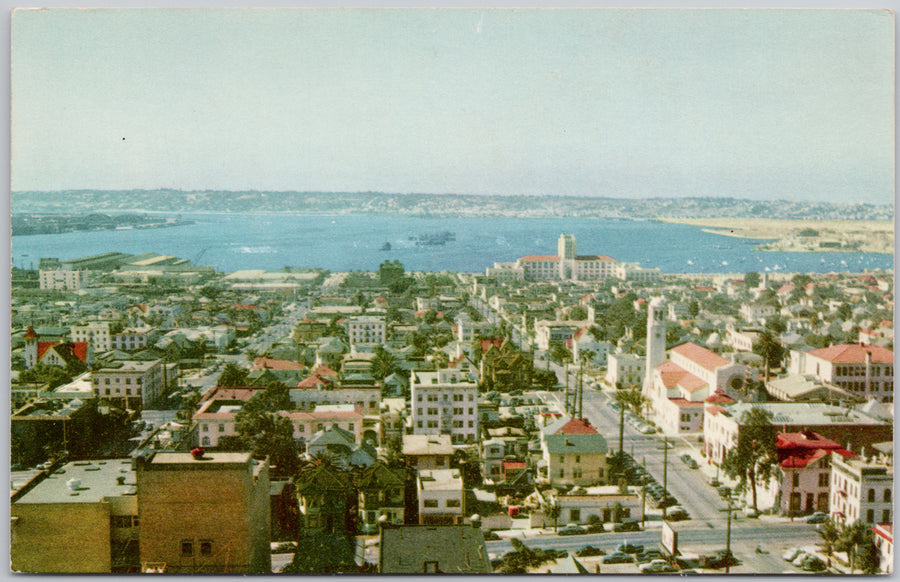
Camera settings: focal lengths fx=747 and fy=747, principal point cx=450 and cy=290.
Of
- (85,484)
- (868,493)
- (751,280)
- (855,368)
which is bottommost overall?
(868,493)

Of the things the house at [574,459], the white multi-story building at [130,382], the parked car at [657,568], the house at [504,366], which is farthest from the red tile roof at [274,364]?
the parked car at [657,568]

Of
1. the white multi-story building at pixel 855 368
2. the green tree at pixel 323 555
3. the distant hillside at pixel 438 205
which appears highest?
the distant hillside at pixel 438 205

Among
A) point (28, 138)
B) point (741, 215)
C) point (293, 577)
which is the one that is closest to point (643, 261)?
point (741, 215)

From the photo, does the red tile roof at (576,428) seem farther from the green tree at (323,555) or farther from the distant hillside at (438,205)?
the green tree at (323,555)

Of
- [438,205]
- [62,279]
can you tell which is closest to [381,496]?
[438,205]

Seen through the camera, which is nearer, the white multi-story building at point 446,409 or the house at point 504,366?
the white multi-story building at point 446,409

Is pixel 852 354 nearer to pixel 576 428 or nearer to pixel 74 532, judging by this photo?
pixel 576 428

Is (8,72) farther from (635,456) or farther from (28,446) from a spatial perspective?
(635,456)
